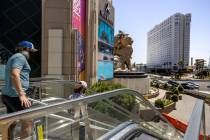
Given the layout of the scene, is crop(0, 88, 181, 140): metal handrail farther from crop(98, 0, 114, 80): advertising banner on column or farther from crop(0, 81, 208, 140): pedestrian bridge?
crop(98, 0, 114, 80): advertising banner on column

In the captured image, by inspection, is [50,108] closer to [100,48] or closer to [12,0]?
[12,0]

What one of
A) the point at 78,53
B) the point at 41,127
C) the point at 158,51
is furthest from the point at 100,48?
the point at 158,51

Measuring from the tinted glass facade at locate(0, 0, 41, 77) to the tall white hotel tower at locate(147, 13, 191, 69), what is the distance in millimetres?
111453

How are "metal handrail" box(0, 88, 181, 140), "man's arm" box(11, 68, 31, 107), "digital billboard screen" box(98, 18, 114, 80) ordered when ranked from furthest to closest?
"digital billboard screen" box(98, 18, 114, 80), "man's arm" box(11, 68, 31, 107), "metal handrail" box(0, 88, 181, 140)

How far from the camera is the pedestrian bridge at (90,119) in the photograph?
7.38 feet

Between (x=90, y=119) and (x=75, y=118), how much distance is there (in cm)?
43

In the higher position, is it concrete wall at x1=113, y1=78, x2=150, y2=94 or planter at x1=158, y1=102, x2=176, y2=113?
concrete wall at x1=113, y1=78, x2=150, y2=94

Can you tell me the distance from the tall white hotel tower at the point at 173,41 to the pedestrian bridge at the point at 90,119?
11795cm

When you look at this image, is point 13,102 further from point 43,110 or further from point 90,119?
point 43,110

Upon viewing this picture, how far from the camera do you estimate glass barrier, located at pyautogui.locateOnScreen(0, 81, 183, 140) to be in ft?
7.54

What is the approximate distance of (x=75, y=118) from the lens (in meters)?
3.67

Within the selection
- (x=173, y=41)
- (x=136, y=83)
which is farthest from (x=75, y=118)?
(x=173, y=41)

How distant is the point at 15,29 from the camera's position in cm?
1293

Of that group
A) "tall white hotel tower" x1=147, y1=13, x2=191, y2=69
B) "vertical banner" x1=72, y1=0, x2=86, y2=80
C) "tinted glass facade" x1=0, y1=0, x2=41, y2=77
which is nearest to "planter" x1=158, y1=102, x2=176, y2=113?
"vertical banner" x1=72, y1=0, x2=86, y2=80
